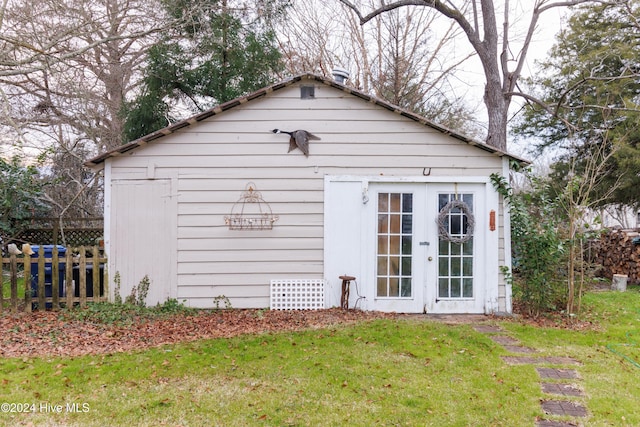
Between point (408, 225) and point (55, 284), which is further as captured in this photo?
point (408, 225)

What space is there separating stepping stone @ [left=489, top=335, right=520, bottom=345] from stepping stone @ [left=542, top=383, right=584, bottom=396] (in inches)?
47.5

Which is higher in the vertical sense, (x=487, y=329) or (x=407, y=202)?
(x=407, y=202)

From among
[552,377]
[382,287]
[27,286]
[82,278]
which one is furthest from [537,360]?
[27,286]

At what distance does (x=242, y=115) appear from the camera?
646cm

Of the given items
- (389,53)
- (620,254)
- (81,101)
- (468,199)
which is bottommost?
(620,254)

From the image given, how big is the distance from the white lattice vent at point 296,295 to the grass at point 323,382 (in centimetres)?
117

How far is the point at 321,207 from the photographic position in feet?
21.3

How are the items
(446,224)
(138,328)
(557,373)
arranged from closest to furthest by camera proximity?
1. (557,373)
2. (138,328)
3. (446,224)

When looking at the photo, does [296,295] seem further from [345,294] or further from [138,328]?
[138,328]

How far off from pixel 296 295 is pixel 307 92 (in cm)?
313

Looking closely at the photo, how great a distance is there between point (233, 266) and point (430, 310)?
3.09 metres

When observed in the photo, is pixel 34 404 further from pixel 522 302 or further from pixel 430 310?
pixel 522 302

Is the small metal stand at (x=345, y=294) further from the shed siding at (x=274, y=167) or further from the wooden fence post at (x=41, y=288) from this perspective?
the wooden fence post at (x=41, y=288)

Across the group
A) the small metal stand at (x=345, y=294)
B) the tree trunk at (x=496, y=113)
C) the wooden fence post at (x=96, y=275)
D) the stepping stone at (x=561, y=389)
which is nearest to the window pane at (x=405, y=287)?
the small metal stand at (x=345, y=294)
